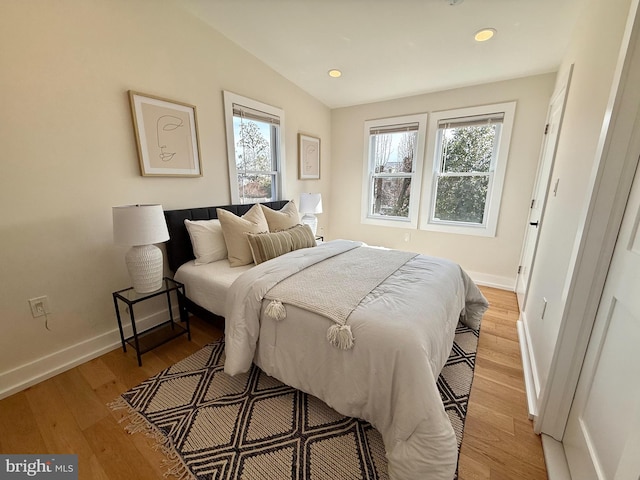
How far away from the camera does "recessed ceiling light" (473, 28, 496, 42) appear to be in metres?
2.08

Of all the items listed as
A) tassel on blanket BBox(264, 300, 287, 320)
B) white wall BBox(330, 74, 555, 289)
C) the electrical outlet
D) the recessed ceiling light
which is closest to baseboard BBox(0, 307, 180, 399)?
the electrical outlet

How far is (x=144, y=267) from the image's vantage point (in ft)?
5.78

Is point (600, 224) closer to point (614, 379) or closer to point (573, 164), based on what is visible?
point (614, 379)

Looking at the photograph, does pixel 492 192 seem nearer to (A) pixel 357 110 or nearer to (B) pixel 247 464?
(A) pixel 357 110

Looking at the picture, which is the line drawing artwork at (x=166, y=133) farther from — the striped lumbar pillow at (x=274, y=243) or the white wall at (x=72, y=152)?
the striped lumbar pillow at (x=274, y=243)

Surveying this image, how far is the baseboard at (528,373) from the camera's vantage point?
142 cm

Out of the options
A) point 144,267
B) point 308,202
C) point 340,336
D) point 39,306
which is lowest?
point 39,306

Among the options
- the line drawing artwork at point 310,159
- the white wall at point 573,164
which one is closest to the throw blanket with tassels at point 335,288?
the white wall at point 573,164

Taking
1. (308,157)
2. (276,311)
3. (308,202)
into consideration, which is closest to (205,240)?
(276,311)

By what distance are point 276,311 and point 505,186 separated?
303 cm

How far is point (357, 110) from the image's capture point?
3.74 metres

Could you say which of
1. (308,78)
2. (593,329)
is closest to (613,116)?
(593,329)

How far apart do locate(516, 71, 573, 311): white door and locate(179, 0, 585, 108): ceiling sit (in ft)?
1.57

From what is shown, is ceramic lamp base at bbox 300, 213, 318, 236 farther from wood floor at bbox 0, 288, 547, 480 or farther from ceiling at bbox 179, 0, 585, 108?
wood floor at bbox 0, 288, 547, 480
